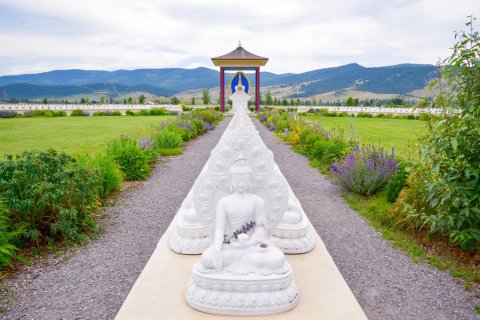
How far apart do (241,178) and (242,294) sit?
1016 millimetres

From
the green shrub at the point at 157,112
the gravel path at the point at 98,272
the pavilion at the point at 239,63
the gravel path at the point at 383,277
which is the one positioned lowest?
the gravel path at the point at 383,277

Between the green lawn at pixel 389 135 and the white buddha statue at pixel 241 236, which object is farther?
the green lawn at pixel 389 135

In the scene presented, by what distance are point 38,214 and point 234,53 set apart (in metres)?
38.3

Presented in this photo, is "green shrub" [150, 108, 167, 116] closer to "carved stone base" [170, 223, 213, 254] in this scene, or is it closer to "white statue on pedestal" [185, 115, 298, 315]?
"carved stone base" [170, 223, 213, 254]

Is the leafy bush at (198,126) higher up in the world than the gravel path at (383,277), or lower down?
Result: higher up

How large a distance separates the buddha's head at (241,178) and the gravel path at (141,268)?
5.57ft

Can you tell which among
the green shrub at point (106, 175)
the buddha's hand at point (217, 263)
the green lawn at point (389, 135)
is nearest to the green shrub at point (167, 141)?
the green shrub at point (106, 175)

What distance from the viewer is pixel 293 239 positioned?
14.5 feet

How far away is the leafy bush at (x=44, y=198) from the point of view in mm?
4980

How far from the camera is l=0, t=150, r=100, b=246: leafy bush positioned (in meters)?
4.98

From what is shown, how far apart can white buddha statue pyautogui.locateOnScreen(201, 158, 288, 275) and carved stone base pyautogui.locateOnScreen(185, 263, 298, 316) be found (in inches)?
3.0

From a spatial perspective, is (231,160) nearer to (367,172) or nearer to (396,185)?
(396,185)

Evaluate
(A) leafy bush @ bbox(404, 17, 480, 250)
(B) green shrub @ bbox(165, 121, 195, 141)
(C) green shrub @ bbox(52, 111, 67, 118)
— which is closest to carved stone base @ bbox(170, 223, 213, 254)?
(A) leafy bush @ bbox(404, 17, 480, 250)

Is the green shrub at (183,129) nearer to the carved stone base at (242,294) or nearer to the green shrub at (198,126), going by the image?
the green shrub at (198,126)
